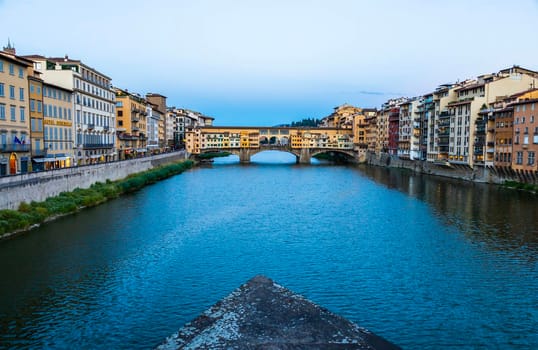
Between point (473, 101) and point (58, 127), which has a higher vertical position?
point (473, 101)

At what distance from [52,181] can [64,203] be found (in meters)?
1.83

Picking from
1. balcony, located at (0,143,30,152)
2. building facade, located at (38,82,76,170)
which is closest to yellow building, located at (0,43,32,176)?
balcony, located at (0,143,30,152)

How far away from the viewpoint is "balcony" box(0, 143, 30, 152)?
1190 inches

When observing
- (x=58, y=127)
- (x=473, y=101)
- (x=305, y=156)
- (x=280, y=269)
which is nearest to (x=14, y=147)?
(x=58, y=127)

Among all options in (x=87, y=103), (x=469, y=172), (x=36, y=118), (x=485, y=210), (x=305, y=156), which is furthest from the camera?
(x=305, y=156)

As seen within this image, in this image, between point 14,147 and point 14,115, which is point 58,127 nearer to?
point 14,115

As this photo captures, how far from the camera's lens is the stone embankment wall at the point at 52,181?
2478 cm

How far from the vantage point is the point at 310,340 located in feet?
29.8

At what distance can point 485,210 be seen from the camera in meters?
33.9

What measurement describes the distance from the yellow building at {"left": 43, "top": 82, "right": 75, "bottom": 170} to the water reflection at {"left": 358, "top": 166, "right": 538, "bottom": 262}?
3097 centimetres

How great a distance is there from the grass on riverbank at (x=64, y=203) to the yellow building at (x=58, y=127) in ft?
13.3

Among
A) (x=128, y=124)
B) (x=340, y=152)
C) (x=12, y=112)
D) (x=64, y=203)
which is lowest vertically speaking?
(x=64, y=203)

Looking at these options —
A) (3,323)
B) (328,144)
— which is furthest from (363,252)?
(328,144)

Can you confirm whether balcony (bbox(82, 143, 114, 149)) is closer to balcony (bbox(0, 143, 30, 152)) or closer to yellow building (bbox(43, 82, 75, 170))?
yellow building (bbox(43, 82, 75, 170))
